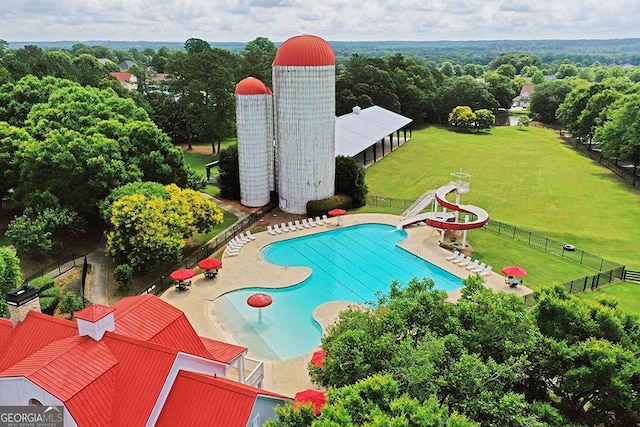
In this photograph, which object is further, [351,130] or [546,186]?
[351,130]

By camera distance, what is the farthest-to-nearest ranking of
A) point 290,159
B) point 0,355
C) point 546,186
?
point 546,186, point 290,159, point 0,355

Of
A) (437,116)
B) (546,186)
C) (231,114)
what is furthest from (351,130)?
(437,116)

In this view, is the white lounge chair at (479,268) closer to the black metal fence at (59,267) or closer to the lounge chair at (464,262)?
the lounge chair at (464,262)

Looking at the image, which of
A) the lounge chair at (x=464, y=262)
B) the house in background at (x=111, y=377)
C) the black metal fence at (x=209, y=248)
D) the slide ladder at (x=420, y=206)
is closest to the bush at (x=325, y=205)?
the black metal fence at (x=209, y=248)

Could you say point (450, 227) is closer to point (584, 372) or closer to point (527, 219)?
point (527, 219)

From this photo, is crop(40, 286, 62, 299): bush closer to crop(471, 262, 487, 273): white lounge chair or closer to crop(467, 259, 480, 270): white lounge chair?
crop(467, 259, 480, 270): white lounge chair

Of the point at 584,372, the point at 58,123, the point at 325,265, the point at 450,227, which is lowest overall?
the point at 325,265
